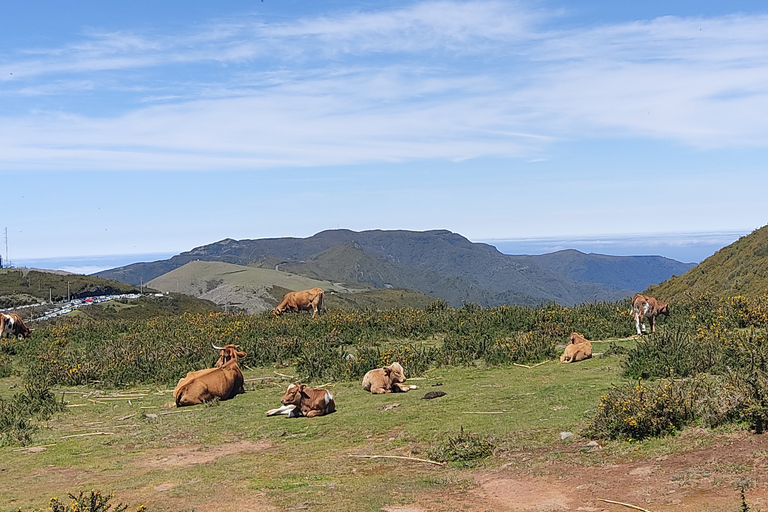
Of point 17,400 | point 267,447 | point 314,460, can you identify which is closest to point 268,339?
point 17,400

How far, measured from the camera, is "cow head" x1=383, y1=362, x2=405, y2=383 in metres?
16.0

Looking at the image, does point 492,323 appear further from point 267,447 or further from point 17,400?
point 17,400

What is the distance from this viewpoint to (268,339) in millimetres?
22031

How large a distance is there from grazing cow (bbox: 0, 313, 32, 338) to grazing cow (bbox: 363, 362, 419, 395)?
1687 cm

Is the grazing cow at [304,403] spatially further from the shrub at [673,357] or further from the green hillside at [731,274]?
the green hillside at [731,274]

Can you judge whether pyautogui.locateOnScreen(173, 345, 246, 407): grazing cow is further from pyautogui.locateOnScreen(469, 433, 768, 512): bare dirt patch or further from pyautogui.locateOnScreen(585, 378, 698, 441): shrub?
pyautogui.locateOnScreen(585, 378, 698, 441): shrub

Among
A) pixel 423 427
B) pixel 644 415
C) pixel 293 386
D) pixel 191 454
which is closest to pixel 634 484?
pixel 644 415

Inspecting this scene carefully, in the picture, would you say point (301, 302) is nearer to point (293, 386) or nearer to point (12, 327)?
point (12, 327)

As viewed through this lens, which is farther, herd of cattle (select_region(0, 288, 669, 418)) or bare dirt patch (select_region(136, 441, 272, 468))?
herd of cattle (select_region(0, 288, 669, 418))

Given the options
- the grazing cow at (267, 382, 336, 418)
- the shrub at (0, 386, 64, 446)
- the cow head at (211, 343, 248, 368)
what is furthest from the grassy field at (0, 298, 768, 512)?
the cow head at (211, 343, 248, 368)

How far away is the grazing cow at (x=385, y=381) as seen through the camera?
15695mm

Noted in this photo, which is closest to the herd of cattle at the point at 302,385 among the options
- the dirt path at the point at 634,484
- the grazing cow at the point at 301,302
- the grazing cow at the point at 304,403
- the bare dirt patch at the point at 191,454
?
the grazing cow at the point at 304,403

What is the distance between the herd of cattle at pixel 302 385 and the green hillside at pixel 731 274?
23632 mm

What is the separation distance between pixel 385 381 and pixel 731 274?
41.3 metres
